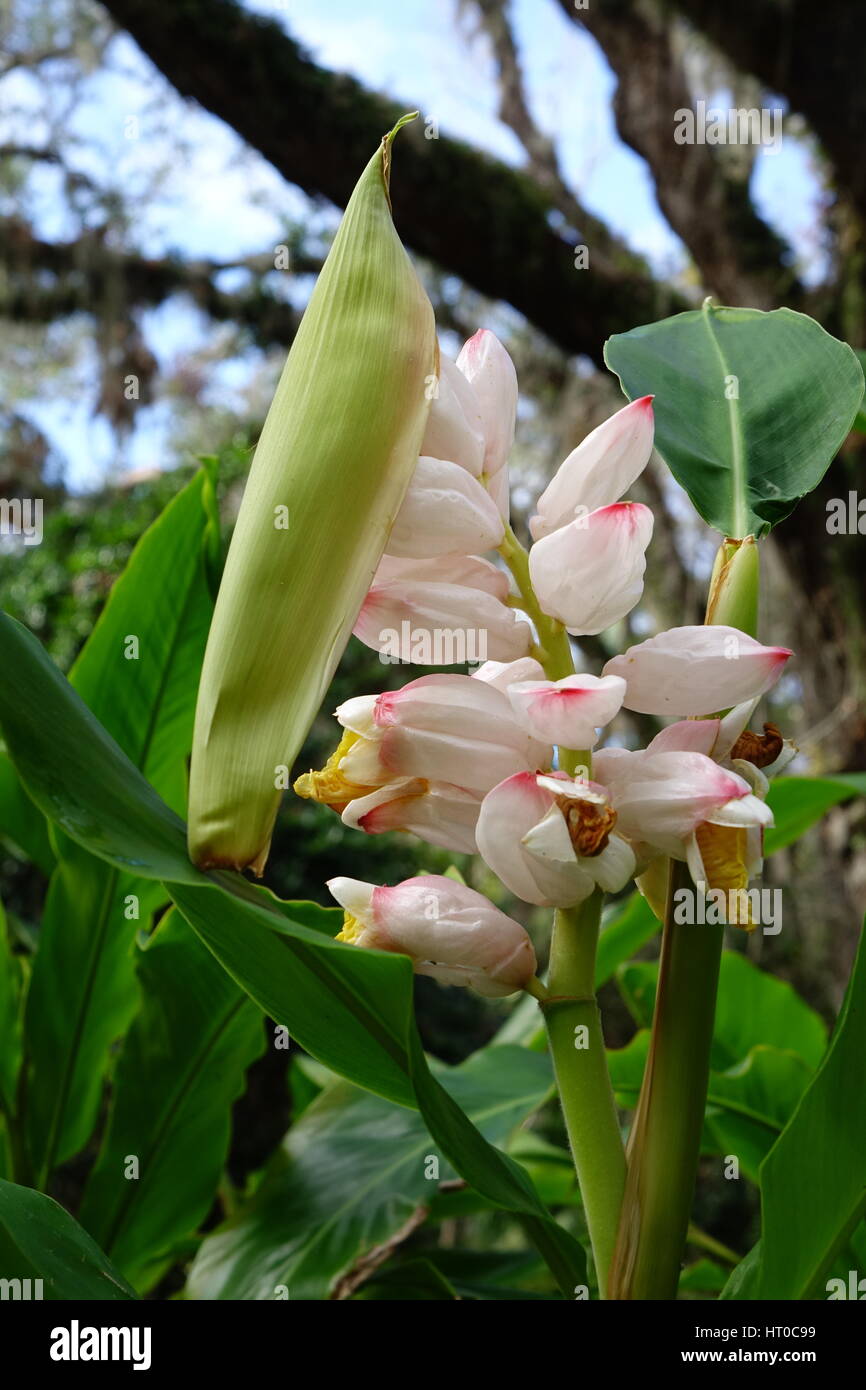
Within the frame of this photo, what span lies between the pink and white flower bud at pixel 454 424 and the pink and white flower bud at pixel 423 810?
0.41ft

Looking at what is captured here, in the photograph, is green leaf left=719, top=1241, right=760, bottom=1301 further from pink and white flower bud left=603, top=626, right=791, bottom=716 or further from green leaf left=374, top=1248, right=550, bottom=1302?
green leaf left=374, top=1248, right=550, bottom=1302

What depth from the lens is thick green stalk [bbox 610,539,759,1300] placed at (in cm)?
40

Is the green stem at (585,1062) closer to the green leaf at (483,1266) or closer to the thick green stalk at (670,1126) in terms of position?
the thick green stalk at (670,1126)

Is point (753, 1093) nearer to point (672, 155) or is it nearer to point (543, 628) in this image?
point (543, 628)

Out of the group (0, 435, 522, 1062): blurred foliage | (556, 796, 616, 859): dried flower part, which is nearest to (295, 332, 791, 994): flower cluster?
(556, 796, 616, 859): dried flower part

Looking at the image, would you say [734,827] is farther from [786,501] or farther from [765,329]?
[765,329]

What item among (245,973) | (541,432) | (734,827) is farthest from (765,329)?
(541,432)

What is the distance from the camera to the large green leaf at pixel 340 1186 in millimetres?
675

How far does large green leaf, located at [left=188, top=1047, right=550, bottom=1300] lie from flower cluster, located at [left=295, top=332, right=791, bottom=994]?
354 mm

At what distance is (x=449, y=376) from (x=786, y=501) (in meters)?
0.16

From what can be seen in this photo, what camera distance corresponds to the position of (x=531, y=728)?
396mm

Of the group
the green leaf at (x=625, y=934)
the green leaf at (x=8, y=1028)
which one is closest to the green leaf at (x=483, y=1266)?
the green leaf at (x=625, y=934)

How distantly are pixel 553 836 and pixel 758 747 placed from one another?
109 mm

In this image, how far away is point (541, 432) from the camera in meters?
3.96
